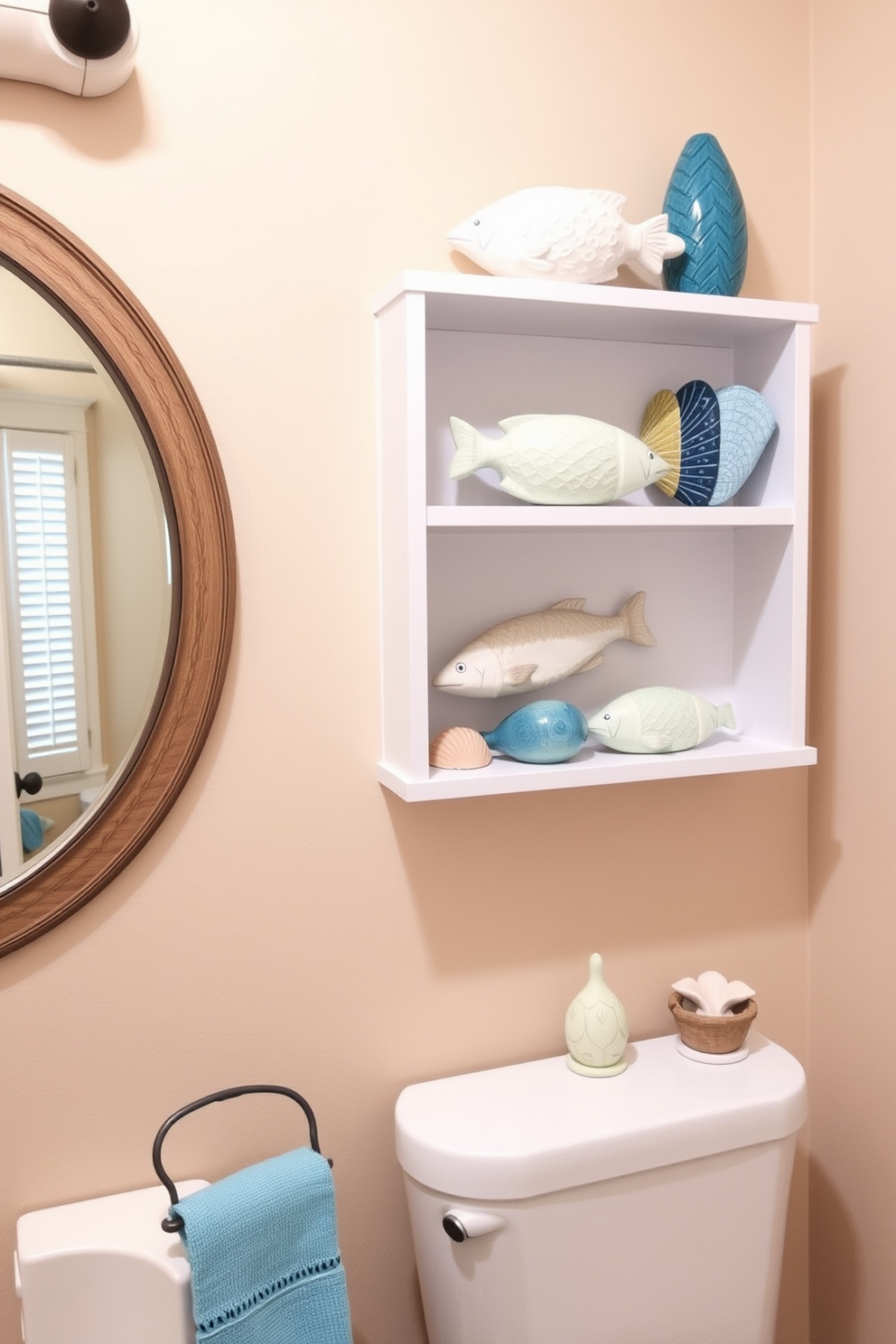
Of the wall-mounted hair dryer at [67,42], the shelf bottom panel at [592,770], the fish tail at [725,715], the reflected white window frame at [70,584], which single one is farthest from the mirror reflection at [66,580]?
the fish tail at [725,715]

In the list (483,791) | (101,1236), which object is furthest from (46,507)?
(101,1236)

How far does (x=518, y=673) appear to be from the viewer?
1.16 metres

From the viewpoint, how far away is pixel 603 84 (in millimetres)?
1230

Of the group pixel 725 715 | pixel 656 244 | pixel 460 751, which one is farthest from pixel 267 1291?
pixel 656 244

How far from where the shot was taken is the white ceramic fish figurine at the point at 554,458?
111 cm

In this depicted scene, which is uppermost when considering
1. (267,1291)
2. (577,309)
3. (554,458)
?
(577,309)

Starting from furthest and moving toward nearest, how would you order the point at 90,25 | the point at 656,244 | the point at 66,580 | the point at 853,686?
the point at 853,686
the point at 656,244
the point at 66,580
the point at 90,25

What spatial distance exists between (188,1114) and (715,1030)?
1.97 ft

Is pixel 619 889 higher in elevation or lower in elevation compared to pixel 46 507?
lower

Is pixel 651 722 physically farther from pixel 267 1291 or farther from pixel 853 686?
pixel 267 1291

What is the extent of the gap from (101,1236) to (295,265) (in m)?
1.01

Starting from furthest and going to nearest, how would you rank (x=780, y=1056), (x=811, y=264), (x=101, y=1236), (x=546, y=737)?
(x=811, y=264) < (x=780, y=1056) < (x=546, y=737) < (x=101, y=1236)

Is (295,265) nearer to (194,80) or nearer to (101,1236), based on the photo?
(194,80)

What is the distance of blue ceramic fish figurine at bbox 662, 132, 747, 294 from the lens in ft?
3.86
